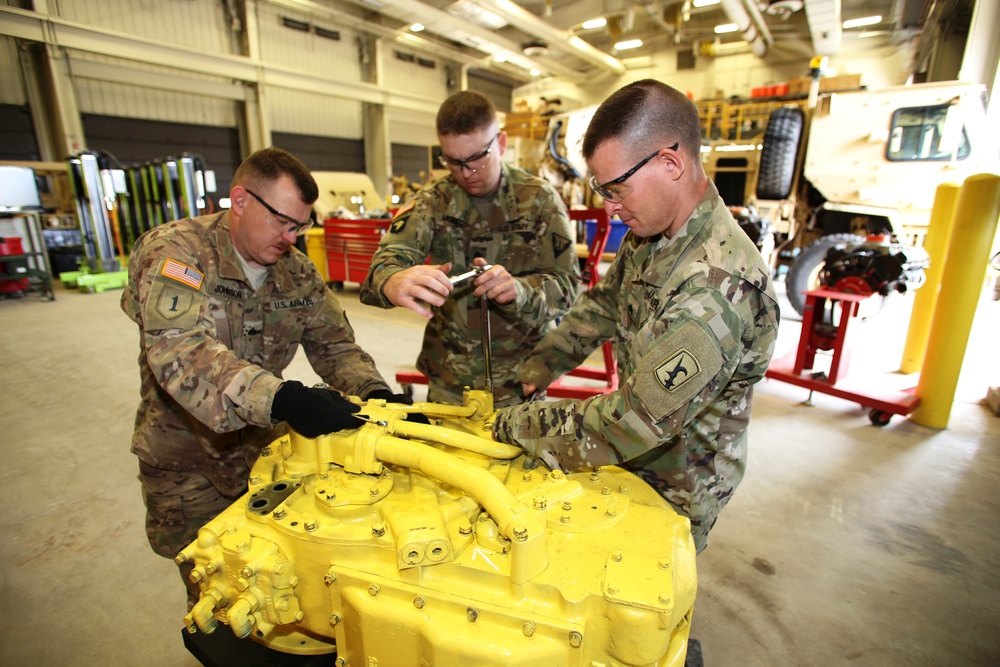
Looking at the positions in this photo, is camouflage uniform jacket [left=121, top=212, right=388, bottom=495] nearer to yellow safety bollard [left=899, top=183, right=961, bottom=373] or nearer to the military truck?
yellow safety bollard [left=899, top=183, right=961, bottom=373]

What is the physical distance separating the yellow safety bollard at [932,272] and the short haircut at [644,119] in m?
4.06

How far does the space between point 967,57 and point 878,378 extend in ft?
21.5

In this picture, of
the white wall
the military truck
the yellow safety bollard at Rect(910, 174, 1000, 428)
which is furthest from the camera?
the white wall

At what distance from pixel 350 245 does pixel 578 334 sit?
631 centimetres

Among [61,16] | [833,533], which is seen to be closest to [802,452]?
[833,533]

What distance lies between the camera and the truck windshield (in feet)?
19.4

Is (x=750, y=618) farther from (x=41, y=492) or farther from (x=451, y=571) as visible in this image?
(x=41, y=492)

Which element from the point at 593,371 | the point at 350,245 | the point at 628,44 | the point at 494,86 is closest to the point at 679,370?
the point at 593,371

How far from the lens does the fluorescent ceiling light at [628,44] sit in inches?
587

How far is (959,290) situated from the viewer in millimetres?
3359

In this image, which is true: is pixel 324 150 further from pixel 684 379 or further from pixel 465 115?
pixel 684 379

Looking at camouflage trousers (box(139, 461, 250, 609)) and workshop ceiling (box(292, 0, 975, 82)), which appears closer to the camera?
camouflage trousers (box(139, 461, 250, 609))

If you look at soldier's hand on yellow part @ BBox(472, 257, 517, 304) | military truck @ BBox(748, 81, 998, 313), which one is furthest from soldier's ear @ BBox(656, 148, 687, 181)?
military truck @ BBox(748, 81, 998, 313)

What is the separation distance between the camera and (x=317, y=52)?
1288 centimetres
